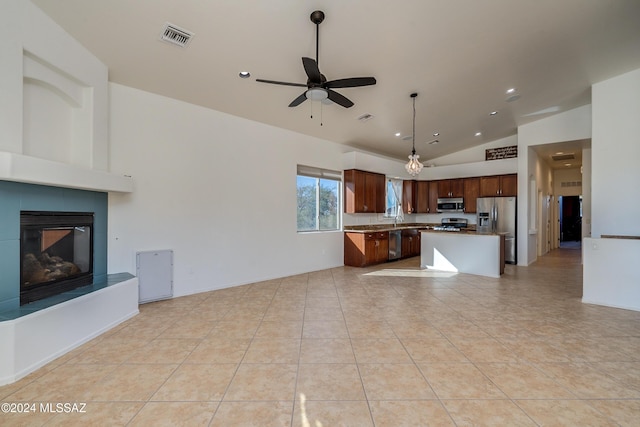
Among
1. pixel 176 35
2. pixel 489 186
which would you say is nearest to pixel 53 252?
pixel 176 35

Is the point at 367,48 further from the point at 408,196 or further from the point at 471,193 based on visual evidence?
the point at 471,193

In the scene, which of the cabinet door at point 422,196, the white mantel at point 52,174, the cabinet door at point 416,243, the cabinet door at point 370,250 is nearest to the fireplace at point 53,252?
the white mantel at point 52,174

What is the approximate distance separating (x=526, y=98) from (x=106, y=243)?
25.1 ft

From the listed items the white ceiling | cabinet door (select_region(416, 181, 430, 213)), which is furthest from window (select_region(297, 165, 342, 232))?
cabinet door (select_region(416, 181, 430, 213))

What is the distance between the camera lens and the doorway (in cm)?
1398

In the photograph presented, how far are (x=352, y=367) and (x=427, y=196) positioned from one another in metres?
7.70

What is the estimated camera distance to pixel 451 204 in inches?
340

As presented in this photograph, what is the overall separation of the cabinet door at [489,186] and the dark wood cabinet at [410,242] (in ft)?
7.10

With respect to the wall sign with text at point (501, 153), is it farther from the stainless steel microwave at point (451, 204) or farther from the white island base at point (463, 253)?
the white island base at point (463, 253)

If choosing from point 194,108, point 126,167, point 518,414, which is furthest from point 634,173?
point 126,167

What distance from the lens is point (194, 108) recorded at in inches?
180

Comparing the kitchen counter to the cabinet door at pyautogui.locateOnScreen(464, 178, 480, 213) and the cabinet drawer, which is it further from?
the cabinet door at pyautogui.locateOnScreen(464, 178, 480, 213)

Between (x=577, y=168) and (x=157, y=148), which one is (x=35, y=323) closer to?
(x=157, y=148)

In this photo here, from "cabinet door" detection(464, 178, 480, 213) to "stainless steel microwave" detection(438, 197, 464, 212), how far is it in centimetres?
14
